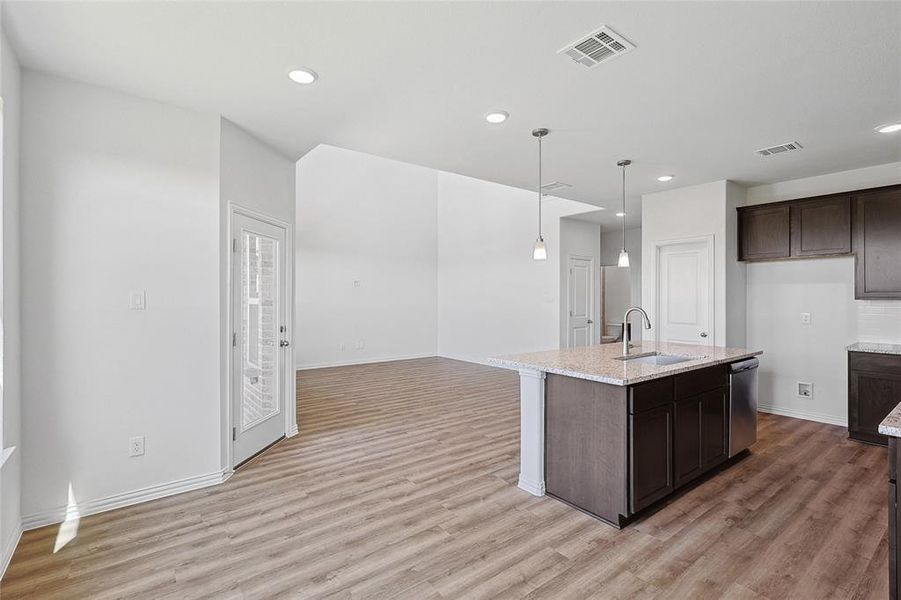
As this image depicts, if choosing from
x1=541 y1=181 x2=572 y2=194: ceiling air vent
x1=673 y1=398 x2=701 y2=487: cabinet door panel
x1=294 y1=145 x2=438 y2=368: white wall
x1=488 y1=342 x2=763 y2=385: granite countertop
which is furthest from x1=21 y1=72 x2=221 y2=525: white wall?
x1=294 y1=145 x2=438 y2=368: white wall

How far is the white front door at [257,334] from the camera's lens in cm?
339

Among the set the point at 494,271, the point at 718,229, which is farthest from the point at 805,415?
the point at 494,271

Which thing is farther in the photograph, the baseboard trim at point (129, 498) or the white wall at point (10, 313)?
the baseboard trim at point (129, 498)

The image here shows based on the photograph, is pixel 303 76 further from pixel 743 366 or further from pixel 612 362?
pixel 743 366

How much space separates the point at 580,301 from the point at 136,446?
21.5 ft

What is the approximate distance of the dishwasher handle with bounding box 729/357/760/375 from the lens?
3.43m

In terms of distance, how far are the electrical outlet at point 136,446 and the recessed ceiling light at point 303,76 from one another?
2451 mm

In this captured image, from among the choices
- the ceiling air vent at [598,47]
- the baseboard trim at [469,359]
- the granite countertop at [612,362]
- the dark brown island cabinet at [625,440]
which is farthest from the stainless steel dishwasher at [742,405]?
the baseboard trim at [469,359]

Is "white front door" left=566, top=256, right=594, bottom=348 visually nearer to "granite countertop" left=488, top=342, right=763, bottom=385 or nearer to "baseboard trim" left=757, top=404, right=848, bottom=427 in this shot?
"baseboard trim" left=757, top=404, right=848, bottom=427

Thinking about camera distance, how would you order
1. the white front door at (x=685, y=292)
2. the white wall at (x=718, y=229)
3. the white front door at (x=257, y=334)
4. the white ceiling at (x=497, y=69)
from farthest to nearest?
the white front door at (x=685, y=292) → the white wall at (x=718, y=229) → the white front door at (x=257, y=334) → the white ceiling at (x=497, y=69)

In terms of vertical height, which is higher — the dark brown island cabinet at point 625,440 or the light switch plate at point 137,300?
the light switch plate at point 137,300

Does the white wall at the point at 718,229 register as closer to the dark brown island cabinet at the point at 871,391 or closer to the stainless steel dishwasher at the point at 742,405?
the dark brown island cabinet at the point at 871,391

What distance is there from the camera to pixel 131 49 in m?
2.31

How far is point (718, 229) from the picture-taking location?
488cm
